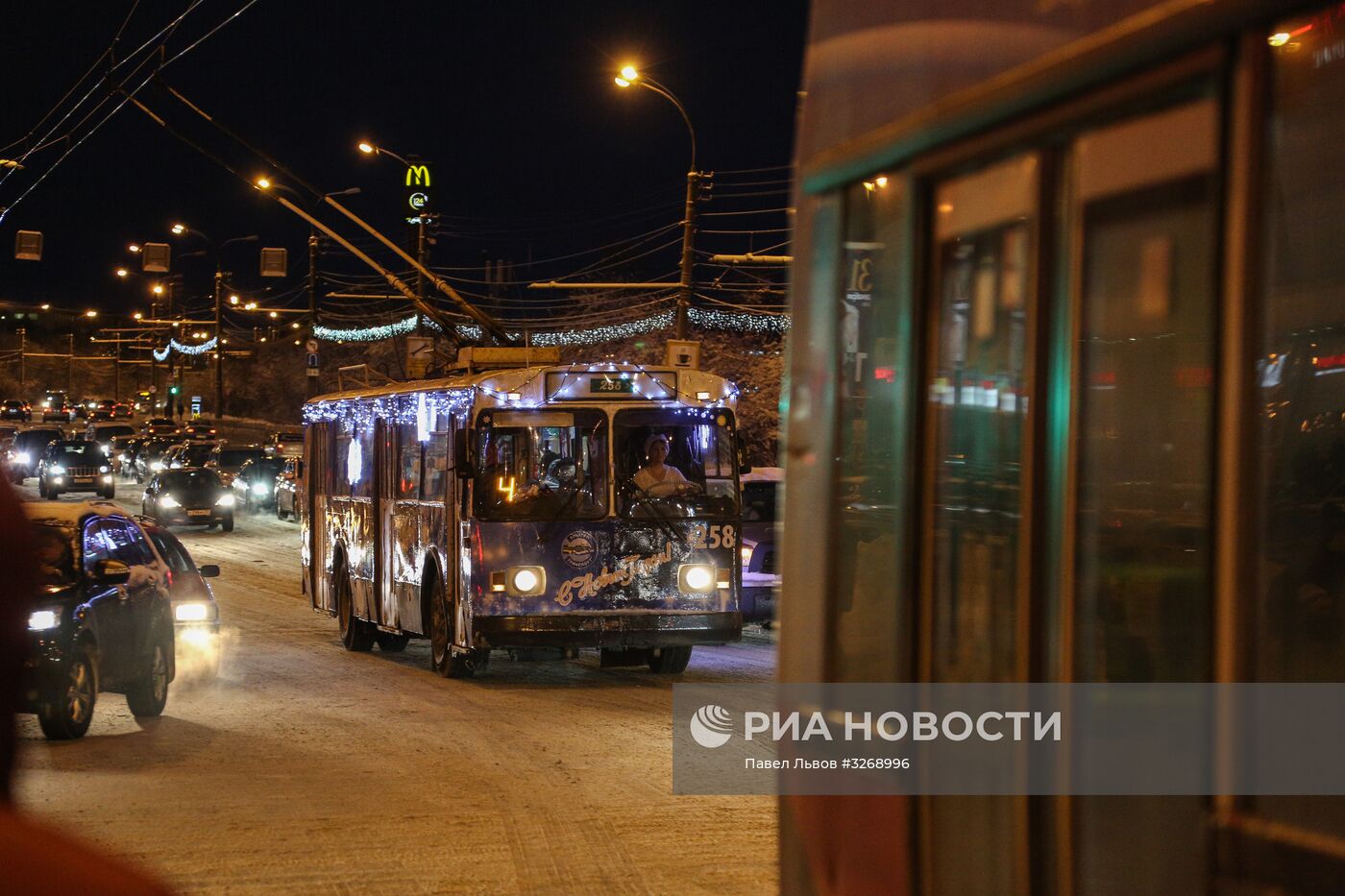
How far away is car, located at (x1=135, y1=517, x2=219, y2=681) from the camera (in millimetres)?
14844

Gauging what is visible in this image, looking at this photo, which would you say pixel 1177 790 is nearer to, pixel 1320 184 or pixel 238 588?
pixel 1320 184

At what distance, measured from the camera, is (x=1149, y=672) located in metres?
3.01

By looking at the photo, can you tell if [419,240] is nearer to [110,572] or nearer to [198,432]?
[110,572]

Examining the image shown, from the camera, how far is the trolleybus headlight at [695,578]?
1417 centimetres

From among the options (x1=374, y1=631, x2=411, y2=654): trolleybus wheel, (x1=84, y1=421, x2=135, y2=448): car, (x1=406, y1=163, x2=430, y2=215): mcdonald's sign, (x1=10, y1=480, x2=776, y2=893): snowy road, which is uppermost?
(x1=406, y1=163, x2=430, y2=215): mcdonald's sign

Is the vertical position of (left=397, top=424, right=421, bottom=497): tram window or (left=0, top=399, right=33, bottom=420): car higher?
(left=0, top=399, right=33, bottom=420): car

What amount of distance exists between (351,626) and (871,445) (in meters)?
15.2

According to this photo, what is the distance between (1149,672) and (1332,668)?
0.42 metres

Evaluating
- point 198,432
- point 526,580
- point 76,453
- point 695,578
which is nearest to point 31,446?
point 198,432

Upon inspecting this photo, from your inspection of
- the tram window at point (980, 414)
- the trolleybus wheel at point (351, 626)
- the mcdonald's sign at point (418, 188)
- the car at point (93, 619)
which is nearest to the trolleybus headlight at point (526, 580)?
the car at point (93, 619)

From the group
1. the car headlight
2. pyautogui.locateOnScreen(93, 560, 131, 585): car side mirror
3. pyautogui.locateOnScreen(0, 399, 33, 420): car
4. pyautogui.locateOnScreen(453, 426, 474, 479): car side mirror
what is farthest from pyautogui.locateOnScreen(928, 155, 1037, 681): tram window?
pyautogui.locateOnScreen(0, 399, 33, 420): car

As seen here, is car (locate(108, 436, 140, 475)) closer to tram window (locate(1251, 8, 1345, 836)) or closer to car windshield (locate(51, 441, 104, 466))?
car windshield (locate(51, 441, 104, 466))

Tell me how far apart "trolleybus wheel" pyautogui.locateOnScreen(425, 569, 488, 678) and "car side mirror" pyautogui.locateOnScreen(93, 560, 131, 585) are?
3784 mm

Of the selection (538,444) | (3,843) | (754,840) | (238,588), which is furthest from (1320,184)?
(238,588)
